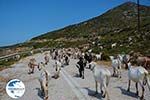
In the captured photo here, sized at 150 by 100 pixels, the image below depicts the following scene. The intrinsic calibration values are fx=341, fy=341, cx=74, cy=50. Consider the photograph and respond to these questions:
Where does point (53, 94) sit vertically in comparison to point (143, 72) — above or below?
below

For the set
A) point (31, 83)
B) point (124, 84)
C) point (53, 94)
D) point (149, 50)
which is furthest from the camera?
point (149, 50)

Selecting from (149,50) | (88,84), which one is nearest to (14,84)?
(88,84)

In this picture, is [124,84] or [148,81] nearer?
[148,81]

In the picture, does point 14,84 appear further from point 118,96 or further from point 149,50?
point 149,50

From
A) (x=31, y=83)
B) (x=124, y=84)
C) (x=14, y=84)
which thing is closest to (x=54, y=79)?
(x=31, y=83)

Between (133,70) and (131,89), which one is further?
(131,89)

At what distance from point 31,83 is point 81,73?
14.9 ft

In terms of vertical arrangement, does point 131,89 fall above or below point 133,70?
below

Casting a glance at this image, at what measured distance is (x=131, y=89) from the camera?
73.5 ft

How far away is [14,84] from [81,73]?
16.2m

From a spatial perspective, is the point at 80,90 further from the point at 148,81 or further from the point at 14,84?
the point at 14,84

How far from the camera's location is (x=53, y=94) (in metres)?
22.2

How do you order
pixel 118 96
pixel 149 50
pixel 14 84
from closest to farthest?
pixel 14 84, pixel 118 96, pixel 149 50

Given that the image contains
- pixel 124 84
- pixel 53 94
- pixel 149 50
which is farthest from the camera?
pixel 149 50
